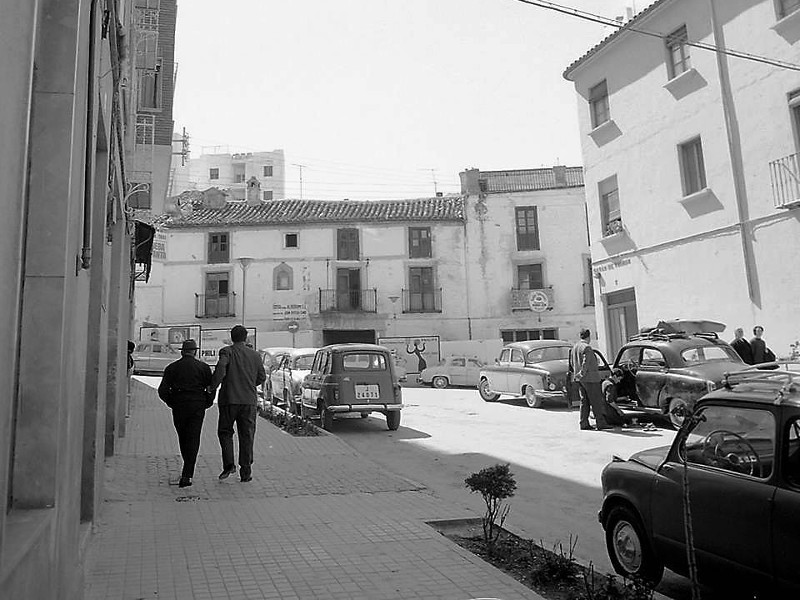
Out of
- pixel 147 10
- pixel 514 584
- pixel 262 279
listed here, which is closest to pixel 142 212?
pixel 147 10

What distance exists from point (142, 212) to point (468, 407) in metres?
9.92

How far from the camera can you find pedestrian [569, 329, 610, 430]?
12.3 meters

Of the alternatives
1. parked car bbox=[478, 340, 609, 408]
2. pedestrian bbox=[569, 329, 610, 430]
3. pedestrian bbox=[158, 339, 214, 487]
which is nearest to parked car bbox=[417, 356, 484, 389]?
parked car bbox=[478, 340, 609, 408]

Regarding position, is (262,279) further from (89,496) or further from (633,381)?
(89,496)

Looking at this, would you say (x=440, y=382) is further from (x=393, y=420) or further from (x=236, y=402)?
(x=236, y=402)

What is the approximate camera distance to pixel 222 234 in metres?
36.1

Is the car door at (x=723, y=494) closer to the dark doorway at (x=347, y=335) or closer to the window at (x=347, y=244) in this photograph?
the dark doorway at (x=347, y=335)

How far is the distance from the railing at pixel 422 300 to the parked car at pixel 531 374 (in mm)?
16001

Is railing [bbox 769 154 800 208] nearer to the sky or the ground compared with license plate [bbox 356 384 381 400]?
nearer to the sky

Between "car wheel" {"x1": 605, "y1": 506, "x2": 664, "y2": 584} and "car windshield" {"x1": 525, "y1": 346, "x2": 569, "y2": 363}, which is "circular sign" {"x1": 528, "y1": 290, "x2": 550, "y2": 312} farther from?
"car wheel" {"x1": 605, "y1": 506, "x2": 664, "y2": 584}

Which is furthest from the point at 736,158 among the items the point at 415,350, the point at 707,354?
the point at 415,350

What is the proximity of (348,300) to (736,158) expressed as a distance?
23.7 meters

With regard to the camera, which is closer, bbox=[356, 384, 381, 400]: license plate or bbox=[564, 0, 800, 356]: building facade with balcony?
bbox=[356, 384, 381, 400]: license plate

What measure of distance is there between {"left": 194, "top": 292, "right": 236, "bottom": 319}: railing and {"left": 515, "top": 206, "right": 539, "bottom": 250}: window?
16228mm
